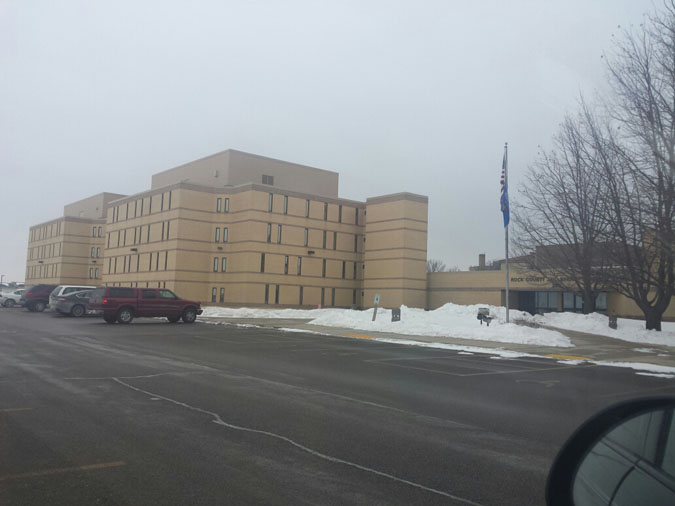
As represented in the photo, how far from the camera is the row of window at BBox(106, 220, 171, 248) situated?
50.9 m

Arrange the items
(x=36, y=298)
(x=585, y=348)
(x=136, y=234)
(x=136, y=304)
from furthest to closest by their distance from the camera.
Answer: (x=136, y=234) < (x=36, y=298) < (x=136, y=304) < (x=585, y=348)

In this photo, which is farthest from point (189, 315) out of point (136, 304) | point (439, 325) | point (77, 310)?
point (439, 325)

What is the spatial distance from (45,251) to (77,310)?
5235cm

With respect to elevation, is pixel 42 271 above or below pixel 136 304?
above

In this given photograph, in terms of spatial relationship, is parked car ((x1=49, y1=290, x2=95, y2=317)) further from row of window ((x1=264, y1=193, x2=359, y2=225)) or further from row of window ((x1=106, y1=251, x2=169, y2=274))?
row of window ((x1=264, y1=193, x2=359, y2=225))

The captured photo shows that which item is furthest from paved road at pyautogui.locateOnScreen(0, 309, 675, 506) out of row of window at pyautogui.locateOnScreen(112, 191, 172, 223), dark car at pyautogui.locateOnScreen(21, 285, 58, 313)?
row of window at pyautogui.locateOnScreen(112, 191, 172, 223)

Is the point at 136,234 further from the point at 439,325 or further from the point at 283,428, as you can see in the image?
the point at 283,428

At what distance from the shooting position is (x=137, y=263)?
54.9m

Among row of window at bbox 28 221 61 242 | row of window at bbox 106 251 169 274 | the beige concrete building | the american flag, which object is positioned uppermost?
row of window at bbox 28 221 61 242

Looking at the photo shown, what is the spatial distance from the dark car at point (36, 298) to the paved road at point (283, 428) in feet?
107

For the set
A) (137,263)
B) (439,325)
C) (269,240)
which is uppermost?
(269,240)

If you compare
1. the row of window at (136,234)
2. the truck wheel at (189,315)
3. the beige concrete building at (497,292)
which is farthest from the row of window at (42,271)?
the truck wheel at (189,315)

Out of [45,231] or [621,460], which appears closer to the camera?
[621,460]

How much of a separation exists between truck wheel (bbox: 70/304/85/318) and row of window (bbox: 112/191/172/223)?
1680 centimetres
